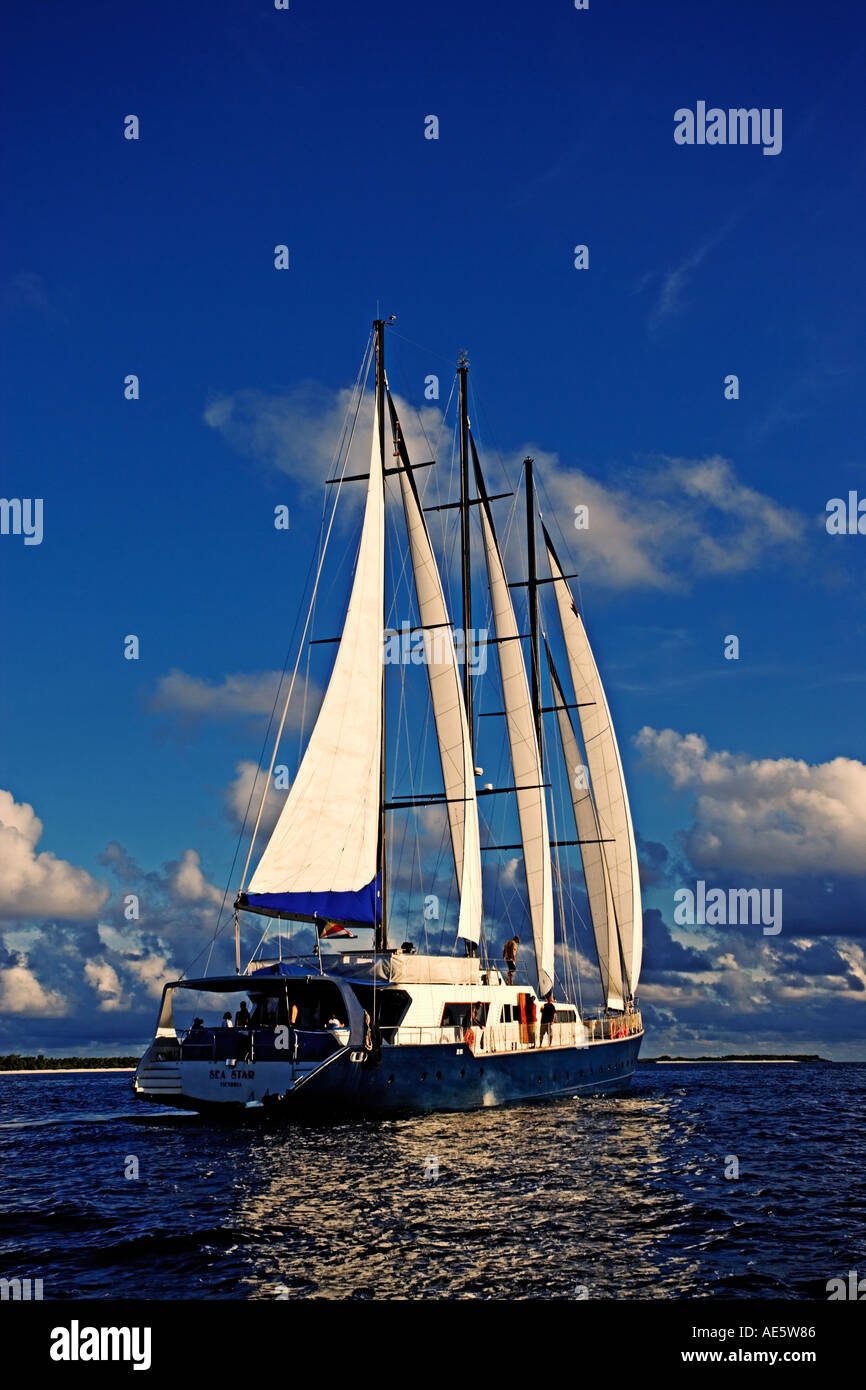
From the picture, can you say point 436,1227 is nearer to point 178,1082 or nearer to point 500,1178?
point 500,1178

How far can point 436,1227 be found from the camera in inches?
683

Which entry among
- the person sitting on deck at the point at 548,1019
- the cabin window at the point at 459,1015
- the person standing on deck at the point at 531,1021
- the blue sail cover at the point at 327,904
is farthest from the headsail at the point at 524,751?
the blue sail cover at the point at 327,904

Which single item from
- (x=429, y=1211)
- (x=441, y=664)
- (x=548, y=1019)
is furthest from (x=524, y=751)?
(x=429, y=1211)

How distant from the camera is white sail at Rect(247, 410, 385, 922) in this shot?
113ft

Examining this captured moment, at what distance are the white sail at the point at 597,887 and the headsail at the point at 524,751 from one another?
156 inches

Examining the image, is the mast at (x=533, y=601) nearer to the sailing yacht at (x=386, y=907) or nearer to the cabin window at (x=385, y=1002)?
the sailing yacht at (x=386, y=907)

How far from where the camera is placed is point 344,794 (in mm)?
36344

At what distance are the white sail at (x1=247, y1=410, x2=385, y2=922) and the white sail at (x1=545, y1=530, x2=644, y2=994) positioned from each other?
17.3 metres

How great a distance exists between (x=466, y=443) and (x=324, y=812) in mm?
24617

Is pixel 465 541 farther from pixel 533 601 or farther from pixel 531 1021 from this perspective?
pixel 531 1021

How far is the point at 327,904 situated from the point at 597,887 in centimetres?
2182

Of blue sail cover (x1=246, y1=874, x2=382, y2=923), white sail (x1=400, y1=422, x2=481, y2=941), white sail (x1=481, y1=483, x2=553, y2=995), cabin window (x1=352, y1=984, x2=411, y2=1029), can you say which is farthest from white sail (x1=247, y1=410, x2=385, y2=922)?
white sail (x1=481, y1=483, x2=553, y2=995)
